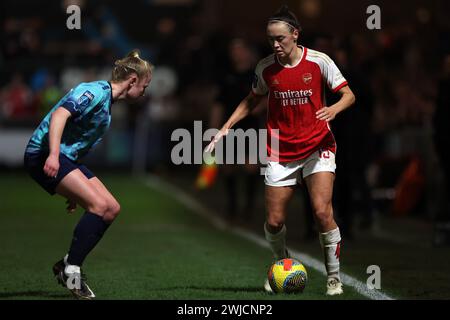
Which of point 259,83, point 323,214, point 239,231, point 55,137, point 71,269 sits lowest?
point 239,231

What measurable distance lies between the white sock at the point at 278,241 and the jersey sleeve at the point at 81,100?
1716 millimetres

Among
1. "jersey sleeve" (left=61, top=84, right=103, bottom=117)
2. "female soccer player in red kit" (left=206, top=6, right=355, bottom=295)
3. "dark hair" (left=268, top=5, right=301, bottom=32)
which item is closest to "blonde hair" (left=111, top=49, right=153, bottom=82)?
"jersey sleeve" (left=61, top=84, right=103, bottom=117)

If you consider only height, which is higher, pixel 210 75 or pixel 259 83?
pixel 210 75

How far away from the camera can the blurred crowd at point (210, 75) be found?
13914mm

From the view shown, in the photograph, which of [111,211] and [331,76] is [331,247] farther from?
[111,211]

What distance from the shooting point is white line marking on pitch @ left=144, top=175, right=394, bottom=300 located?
27.8 feet

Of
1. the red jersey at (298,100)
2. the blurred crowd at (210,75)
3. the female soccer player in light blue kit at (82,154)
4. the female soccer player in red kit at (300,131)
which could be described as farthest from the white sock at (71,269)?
the blurred crowd at (210,75)

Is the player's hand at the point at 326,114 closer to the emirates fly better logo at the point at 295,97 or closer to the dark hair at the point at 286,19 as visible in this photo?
the emirates fly better logo at the point at 295,97

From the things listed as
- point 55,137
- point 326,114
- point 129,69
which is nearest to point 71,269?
point 55,137

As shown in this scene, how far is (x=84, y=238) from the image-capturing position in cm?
791

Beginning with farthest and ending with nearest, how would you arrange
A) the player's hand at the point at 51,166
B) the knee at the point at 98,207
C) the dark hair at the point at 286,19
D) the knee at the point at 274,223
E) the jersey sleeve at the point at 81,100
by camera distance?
the knee at the point at 274,223, the dark hair at the point at 286,19, the knee at the point at 98,207, the jersey sleeve at the point at 81,100, the player's hand at the point at 51,166

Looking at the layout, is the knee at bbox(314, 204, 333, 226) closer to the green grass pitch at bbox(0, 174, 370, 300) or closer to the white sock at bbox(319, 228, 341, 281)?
the white sock at bbox(319, 228, 341, 281)

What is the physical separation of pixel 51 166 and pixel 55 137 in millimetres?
229

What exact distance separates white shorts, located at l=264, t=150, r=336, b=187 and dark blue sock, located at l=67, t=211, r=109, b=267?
137cm
